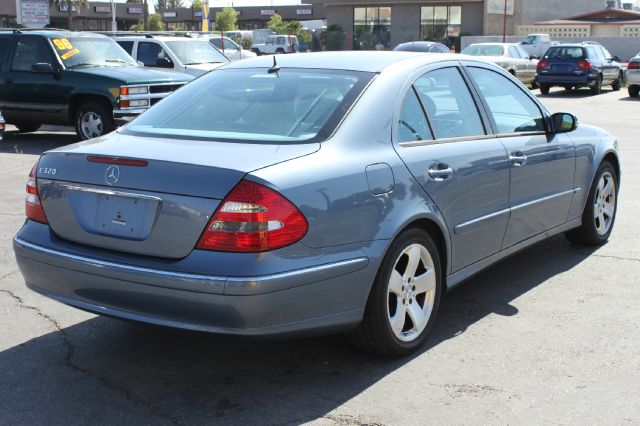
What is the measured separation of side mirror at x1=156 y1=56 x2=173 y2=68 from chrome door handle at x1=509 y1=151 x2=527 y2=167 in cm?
1308

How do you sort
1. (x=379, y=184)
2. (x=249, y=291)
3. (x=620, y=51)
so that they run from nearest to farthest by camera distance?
1. (x=249, y=291)
2. (x=379, y=184)
3. (x=620, y=51)

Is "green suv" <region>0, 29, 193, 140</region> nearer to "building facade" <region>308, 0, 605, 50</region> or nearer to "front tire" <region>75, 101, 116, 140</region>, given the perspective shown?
"front tire" <region>75, 101, 116, 140</region>

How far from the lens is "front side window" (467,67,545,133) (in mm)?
5402

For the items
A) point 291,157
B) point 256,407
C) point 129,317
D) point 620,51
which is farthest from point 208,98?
point 620,51

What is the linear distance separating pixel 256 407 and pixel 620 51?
1971 inches

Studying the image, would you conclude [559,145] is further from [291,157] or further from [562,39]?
[562,39]

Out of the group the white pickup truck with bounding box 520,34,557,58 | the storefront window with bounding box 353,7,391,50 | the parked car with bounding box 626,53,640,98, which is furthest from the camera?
the storefront window with bounding box 353,7,391,50

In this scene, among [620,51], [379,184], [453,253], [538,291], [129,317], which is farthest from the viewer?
[620,51]

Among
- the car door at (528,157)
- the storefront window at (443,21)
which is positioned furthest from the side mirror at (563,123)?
the storefront window at (443,21)

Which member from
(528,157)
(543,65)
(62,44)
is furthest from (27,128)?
(543,65)

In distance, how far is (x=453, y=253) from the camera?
4.79 metres

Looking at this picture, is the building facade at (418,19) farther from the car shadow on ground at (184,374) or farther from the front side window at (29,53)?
the car shadow on ground at (184,374)

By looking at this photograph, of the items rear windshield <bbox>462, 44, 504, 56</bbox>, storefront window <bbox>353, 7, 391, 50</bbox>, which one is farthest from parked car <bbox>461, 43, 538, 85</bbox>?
storefront window <bbox>353, 7, 391, 50</bbox>

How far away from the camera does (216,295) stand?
11.9 ft
